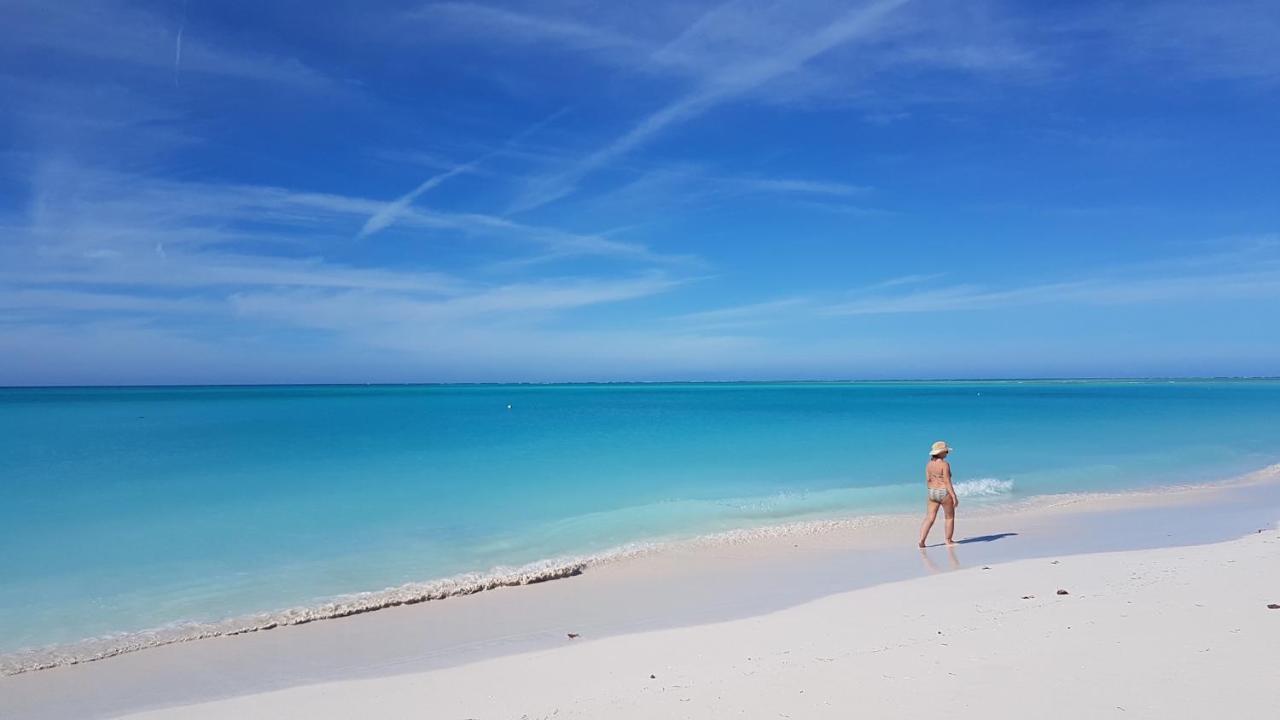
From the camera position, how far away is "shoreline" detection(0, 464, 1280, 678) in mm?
6621

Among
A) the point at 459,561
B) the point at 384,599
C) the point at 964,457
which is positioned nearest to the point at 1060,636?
the point at 384,599

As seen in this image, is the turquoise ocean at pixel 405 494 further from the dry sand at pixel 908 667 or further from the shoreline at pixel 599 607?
the dry sand at pixel 908 667

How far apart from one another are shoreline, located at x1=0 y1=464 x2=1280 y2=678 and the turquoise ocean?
144 mm

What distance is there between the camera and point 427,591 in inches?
328

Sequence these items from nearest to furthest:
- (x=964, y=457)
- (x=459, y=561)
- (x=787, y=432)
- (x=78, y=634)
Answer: (x=78, y=634), (x=459, y=561), (x=964, y=457), (x=787, y=432)

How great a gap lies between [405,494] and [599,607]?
9485 mm

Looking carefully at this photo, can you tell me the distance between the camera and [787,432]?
32.3 m

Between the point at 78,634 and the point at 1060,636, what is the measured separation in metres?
9.04

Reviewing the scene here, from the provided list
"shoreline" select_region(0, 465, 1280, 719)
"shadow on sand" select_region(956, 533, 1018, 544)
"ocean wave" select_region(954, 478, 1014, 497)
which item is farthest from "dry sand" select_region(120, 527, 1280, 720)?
"ocean wave" select_region(954, 478, 1014, 497)

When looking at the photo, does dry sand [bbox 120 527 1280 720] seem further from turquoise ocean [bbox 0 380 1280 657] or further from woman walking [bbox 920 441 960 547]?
turquoise ocean [bbox 0 380 1280 657]

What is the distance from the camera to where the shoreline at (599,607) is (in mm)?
5914

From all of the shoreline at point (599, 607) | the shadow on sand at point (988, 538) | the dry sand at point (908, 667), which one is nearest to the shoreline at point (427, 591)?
the shoreline at point (599, 607)

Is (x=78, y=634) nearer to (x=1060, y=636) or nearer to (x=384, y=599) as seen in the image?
(x=384, y=599)

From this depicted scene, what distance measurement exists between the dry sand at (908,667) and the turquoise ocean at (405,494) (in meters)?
3.58
